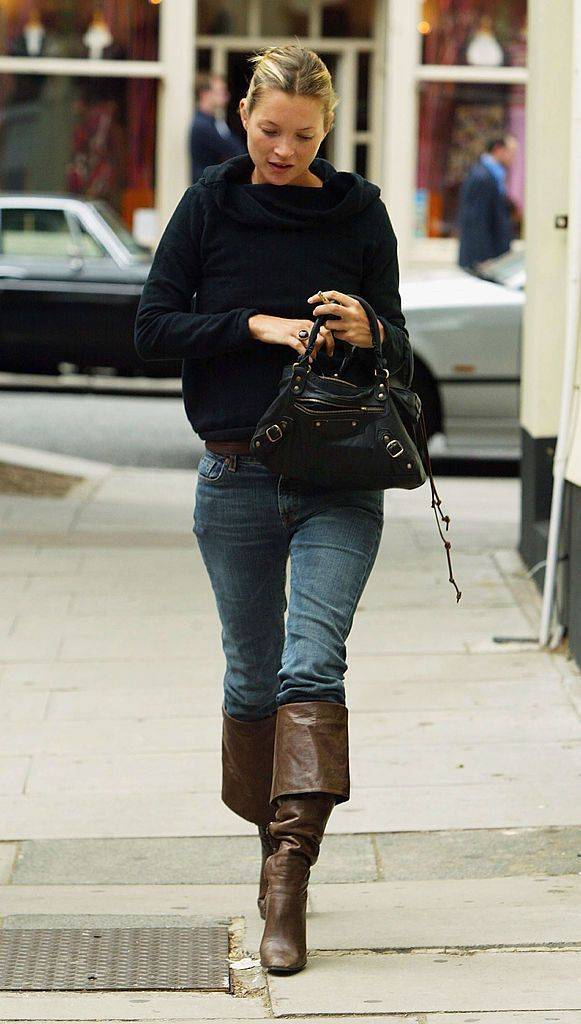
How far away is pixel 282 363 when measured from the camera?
12.5 ft

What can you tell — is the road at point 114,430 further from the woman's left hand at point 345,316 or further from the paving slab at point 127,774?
the woman's left hand at point 345,316

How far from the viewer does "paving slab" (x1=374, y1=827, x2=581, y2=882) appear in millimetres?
4504

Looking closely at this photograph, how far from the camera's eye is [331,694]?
3.67 meters

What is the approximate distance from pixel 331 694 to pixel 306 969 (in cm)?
59

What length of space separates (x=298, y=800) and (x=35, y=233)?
11.6 m

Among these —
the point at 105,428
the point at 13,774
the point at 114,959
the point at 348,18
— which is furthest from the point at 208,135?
the point at 114,959

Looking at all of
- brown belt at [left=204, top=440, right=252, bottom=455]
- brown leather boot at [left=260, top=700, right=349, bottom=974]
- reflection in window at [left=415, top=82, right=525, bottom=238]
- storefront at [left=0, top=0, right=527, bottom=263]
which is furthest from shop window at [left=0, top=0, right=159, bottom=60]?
brown leather boot at [left=260, top=700, right=349, bottom=974]

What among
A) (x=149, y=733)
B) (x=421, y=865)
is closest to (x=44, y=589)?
(x=149, y=733)

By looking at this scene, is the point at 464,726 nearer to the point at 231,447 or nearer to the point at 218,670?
the point at 218,670

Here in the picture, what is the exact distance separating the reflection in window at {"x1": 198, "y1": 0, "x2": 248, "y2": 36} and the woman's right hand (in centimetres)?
1628

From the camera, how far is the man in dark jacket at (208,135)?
1759cm

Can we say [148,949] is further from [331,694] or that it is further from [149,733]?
[149,733]

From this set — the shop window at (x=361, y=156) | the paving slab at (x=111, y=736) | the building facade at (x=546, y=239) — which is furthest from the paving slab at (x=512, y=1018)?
the shop window at (x=361, y=156)

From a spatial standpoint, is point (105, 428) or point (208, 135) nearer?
point (105, 428)
